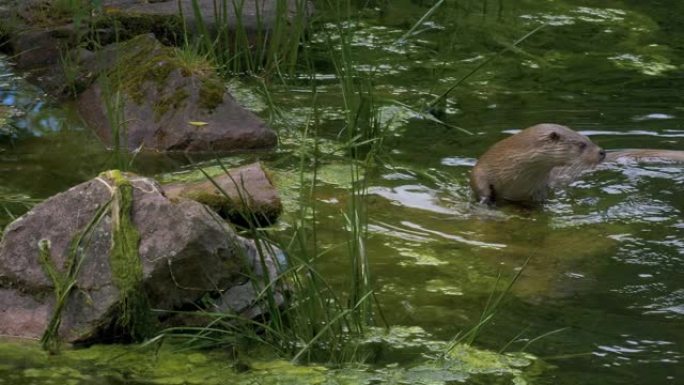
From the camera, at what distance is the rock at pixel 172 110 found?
687 centimetres

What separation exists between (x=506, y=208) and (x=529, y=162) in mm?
260

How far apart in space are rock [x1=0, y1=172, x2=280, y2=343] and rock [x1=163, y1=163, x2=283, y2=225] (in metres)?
0.91

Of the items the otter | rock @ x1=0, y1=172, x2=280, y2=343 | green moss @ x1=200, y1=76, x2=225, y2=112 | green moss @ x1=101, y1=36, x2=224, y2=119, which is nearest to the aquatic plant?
green moss @ x1=101, y1=36, x2=224, y2=119

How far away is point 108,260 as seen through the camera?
14.4 feet

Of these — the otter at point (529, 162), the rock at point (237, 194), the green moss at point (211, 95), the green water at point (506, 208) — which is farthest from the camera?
the green moss at point (211, 95)

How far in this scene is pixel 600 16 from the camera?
33.1 ft

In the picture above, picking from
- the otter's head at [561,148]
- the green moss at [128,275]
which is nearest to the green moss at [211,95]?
the otter's head at [561,148]

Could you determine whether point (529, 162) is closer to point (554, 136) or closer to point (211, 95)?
point (554, 136)

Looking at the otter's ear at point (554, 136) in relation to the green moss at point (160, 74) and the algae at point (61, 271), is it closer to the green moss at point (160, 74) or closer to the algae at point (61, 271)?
the green moss at point (160, 74)

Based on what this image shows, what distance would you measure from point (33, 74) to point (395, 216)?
3.27 meters

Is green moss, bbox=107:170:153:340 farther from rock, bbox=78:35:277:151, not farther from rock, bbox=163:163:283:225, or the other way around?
rock, bbox=78:35:277:151

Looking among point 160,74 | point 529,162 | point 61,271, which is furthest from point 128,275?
point 160,74

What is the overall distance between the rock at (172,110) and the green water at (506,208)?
0.16 meters

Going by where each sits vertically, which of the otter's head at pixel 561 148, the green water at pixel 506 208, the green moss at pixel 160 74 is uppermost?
the green moss at pixel 160 74
